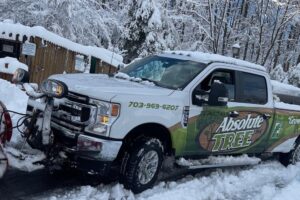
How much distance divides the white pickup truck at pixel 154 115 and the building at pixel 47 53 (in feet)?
23.4

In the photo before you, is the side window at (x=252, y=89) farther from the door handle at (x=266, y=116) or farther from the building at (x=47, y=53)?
the building at (x=47, y=53)

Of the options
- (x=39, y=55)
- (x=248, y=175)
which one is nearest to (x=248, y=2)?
(x=39, y=55)

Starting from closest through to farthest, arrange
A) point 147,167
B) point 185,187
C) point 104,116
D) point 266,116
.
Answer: point 104,116, point 147,167, point 185,187, point 266,116

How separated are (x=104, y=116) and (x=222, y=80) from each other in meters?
2.44

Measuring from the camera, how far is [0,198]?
5.43 metres

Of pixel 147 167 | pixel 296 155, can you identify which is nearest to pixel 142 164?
pixel 147 167

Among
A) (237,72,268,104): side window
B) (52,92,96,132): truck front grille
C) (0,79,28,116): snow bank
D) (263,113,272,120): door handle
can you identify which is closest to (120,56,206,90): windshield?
(237,72,268,104): side window

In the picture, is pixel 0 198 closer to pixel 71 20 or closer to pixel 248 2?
pixel 71 20

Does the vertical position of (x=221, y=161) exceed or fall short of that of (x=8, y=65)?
it falls short

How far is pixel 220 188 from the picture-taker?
7051mm

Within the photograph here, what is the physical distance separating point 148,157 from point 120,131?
639mm

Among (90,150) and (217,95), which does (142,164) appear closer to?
(90,150)

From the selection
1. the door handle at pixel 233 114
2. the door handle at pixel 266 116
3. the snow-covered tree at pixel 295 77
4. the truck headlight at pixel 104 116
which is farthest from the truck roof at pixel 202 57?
the snow-covered tree at pixel 295 77

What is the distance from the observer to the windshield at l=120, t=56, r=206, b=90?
22.4 ft
